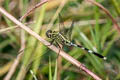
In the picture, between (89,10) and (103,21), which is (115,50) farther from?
(89,10)

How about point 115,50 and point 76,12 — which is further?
point 76,12

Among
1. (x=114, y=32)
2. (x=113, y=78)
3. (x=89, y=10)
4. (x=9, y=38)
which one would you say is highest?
(x=9, y=38)

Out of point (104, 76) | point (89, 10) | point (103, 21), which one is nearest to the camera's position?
point (104, 76)

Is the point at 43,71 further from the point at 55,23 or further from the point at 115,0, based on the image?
the point at 115,0

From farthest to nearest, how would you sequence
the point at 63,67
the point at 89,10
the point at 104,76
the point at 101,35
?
1. the point at 89,10
2. the point at 101,35
3. the point at 63,67
4. the point at 104,76

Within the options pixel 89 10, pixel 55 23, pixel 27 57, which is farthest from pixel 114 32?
pixel 27 57

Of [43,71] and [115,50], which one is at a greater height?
[43,71]

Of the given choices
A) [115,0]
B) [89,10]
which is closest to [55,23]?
[115,0]
